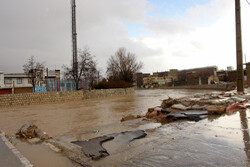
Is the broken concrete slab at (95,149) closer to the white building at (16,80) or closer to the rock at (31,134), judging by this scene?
the rock at (31,134)

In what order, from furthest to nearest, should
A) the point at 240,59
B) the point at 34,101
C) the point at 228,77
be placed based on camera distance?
the point at 228,77 → the point at 34,101 → the point at 240,59

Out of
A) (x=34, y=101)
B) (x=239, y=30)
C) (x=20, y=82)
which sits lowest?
(x=34, y=101)

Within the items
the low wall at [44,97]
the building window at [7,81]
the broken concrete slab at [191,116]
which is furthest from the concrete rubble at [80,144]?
the building window at [7,81]

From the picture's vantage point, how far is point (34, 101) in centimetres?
1803

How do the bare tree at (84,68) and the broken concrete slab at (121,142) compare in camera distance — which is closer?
the broken concrete slab at (121,142)

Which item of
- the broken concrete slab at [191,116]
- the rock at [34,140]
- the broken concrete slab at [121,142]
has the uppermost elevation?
the broken concrete slab at [191,116]

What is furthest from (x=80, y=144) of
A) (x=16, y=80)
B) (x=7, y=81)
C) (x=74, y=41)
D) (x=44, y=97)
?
(x=7, y=81)

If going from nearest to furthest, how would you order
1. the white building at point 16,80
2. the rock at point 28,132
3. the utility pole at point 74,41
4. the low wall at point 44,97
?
the rock at point 28,132
the low wall at point 44,97
the utility pole at point 74,41
the white building at point 16,80

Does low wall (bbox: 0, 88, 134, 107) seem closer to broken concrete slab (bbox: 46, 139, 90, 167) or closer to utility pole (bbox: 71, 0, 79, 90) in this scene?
utility pole (bbox: 71, 0, 79, 90)

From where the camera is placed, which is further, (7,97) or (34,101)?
(34,101)

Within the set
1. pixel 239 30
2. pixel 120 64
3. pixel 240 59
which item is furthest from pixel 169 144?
pixel 120 64

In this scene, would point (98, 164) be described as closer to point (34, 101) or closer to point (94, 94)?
point (34, 101)

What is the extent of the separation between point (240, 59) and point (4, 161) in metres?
13.3

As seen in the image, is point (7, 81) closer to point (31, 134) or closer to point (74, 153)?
point (31, 134)
